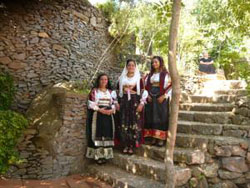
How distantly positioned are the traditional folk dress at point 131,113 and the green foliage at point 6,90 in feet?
7.80

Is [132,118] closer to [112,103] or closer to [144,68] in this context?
[112,103]

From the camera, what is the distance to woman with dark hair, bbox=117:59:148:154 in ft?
11.8

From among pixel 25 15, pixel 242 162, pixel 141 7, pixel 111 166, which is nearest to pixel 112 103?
pixel 111 166

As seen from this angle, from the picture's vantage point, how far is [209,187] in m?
3.20

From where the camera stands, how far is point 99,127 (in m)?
3.64

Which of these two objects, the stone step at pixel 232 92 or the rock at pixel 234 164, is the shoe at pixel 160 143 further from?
the stone step at pixel 232 92

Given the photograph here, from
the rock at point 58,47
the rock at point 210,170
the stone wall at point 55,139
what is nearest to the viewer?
the rock at point 210,170

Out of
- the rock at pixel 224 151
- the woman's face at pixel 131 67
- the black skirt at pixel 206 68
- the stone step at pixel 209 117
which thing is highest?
the black skirt at pixel 206 68

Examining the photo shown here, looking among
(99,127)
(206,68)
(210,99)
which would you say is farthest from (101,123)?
(206,68)

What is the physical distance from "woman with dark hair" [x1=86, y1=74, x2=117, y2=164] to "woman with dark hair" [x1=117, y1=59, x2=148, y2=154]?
0.17 metres

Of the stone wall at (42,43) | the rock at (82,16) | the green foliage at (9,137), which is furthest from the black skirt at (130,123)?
the rock at (82,16)

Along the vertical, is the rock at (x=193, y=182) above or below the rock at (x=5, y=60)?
below

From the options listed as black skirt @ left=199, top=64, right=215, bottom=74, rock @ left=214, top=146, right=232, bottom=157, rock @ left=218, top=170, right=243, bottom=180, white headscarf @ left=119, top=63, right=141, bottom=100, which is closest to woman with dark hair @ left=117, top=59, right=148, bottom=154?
white headscarf @ left=119, top=63, right=141, bottom=100

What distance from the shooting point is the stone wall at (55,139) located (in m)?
3.45
